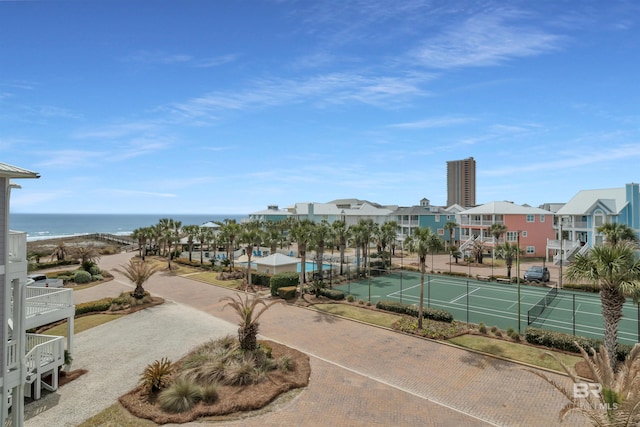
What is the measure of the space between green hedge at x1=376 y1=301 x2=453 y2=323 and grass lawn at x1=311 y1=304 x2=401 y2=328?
1.93 ft

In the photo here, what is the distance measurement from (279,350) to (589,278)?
14.5 meters

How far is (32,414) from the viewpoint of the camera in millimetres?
12789

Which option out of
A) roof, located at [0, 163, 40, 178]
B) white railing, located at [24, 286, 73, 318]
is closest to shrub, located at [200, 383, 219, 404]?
white railing, located at [24, 286, 73, 318]

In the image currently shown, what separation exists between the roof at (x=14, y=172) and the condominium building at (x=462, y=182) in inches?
7382

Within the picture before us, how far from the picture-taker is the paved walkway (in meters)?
12.4

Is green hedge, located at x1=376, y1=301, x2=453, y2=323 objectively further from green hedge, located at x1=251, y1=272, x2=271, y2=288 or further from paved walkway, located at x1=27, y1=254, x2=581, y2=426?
green hedge, located at x1=251, y1=272, x2=271, y2=288

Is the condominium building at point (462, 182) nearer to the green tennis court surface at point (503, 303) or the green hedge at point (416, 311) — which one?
the green tennis court surface at point (503, 303)

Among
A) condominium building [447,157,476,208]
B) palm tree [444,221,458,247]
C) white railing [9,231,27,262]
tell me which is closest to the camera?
white railing [9,231,27,262]

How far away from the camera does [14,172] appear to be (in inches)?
409

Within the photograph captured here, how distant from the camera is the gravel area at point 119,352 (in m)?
13.1

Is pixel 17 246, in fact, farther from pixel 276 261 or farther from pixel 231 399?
pixel 276 261

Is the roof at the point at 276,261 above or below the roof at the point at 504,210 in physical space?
below

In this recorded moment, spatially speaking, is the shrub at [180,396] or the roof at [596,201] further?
the roof at [596,201]

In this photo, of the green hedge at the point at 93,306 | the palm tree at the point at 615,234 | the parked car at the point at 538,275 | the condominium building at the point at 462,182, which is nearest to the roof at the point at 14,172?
the green hedge at the point at 93,306
